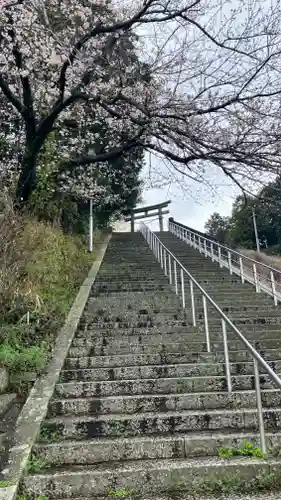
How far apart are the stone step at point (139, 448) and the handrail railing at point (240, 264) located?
6.24m

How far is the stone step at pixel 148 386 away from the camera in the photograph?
507cm

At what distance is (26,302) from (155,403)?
2539 millimetres

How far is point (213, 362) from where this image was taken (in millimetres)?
5895

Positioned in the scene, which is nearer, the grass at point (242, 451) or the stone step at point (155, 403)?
the grass at point (242, 451)

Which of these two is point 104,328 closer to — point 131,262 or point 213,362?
point 213,362

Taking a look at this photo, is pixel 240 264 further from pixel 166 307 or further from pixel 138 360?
pixel 138 360

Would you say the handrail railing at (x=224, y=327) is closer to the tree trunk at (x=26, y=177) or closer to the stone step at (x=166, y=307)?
the stone step at (x=166, y=307)

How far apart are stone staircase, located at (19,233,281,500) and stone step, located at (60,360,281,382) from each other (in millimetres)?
12

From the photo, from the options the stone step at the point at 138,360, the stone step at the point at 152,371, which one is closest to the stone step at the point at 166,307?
the stone step at the point at 138,360

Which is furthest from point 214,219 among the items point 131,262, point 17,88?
point 17,88

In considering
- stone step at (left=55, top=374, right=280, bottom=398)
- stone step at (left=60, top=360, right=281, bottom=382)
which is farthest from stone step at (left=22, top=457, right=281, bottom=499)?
stone step at (left=60, top=360, right=281, bottom=382)

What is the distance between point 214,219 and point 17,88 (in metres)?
42.1

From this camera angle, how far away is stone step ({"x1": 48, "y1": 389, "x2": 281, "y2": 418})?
4727 millimetres

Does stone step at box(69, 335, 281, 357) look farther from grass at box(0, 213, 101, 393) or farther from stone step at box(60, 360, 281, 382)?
stone step at box(60, 360, 281, 382)
